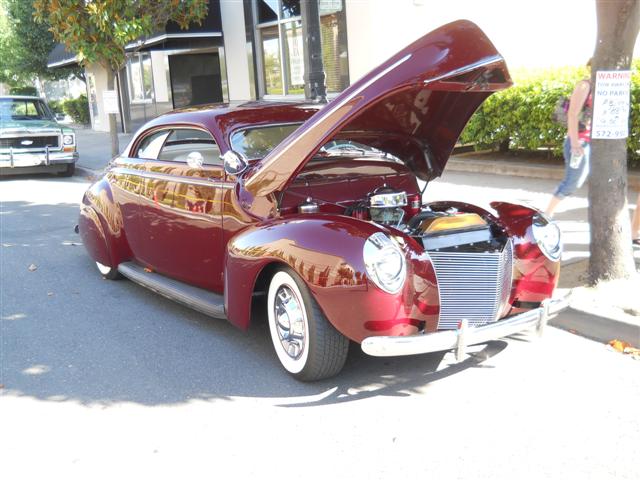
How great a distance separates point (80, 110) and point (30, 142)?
1972 centimetres

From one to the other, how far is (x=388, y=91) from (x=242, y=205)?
136 centimetres

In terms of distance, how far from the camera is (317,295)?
367 cm

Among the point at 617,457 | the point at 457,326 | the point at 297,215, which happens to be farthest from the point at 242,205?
the point at 617,457

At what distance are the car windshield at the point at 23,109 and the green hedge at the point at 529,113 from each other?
34.1ft

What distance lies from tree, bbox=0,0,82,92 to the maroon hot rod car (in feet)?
97.6

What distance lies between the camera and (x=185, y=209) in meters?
5.00

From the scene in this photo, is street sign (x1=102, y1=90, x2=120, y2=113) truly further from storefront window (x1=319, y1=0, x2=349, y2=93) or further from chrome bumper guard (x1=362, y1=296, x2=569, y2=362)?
chrome bumper guard (x1=362, y1=296, x2=569, y2=362)

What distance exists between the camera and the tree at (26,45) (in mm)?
32281

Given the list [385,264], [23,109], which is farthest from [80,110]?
[385,264]

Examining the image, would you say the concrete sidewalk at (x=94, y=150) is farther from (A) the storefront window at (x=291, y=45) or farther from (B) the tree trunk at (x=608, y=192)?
(B) the tree trunk at (x=608, y=192)

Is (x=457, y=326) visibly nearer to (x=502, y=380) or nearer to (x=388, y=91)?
(x=502, y=380)

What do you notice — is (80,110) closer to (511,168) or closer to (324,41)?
(324,41)

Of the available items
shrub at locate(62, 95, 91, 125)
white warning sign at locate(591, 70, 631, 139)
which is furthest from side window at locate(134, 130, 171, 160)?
shrub at locate(62, 95, 91, 125)

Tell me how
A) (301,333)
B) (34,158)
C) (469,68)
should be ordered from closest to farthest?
(469,68), (301,333), (34,158)
